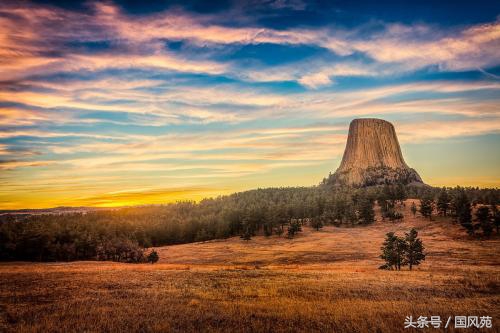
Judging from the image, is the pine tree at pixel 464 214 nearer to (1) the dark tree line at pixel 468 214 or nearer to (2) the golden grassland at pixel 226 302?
(1) the dark tree line at pixel 468 214

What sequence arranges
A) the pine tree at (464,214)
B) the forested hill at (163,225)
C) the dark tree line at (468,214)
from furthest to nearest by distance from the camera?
1. the pine tree at (464,214)
2. the dark tree line at (468,214)
3. the forested hill at (163,225)

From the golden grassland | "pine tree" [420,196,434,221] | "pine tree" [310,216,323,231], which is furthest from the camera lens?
"pine tree" [310,216,323,231]

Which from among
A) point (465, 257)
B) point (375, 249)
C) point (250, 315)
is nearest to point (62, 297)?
Answer: point (250, 315)

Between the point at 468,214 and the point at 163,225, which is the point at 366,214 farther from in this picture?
the point at 163,225

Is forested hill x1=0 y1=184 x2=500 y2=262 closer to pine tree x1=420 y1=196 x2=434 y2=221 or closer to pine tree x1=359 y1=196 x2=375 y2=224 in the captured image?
pine tree x1=359 y1=196 x2=375 y2=224

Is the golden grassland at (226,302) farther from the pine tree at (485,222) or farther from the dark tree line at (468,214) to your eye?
the dark tree line at (468,214)

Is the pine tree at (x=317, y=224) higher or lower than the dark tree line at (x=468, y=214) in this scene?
lower

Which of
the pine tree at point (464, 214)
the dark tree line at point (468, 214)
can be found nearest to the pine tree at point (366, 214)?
the dark tree line at point (468, 214)

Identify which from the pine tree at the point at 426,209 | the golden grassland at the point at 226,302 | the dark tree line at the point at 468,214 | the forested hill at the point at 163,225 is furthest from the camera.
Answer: the pine tree at the point at 426,209

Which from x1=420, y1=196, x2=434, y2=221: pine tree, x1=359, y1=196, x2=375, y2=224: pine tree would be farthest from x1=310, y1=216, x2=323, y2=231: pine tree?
x1=420, y1=196, x2=434, y2=221: pine tree

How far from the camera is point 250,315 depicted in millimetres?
16312

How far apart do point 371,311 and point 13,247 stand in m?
100

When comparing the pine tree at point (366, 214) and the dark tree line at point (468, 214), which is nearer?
the dark tree line at point (468, 214)

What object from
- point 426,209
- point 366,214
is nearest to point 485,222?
point 426,209
